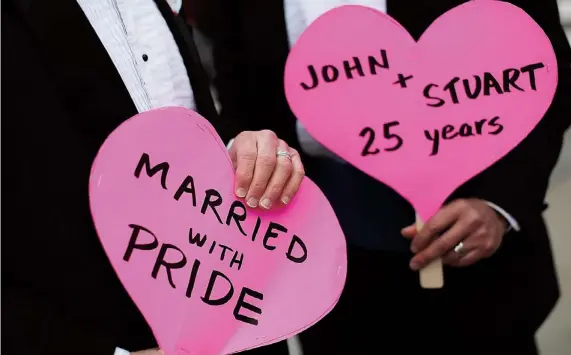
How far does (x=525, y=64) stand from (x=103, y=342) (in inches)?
19.6

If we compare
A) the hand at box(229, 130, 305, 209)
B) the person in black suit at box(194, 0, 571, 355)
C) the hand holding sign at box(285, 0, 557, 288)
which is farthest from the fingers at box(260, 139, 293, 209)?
the person in black suit at box(194, 0, 571, 355)

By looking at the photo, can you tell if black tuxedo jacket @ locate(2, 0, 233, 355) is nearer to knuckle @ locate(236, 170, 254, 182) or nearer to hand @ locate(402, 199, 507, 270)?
knuckle @ locate(236, 170, 254, 182)

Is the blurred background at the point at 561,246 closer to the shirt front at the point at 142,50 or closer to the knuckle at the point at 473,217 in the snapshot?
the knuckle at the point at 473,217

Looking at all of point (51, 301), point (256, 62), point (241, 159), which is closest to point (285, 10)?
point (256, 62)

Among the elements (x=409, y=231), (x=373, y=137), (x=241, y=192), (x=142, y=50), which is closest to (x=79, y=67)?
(x=142, y=50)

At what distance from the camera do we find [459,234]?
71 centimetres

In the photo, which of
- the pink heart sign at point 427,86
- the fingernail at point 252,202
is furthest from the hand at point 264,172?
the pink heart sign at point 427,86

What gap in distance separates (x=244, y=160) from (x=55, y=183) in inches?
6.4

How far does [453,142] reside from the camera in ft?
2.14

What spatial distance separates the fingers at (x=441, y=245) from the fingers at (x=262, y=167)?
24 centimetres

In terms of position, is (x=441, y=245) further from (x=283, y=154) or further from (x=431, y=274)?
(x=283, y=154)

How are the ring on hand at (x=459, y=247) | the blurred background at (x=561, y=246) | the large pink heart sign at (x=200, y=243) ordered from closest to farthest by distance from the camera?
1. the large pink heart sign at (x=200, y=243)
2. the ring on hand at (x=459, y=247)
3. the blurred background at (x=561, y=246)

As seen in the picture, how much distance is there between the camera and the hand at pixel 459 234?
70 cm

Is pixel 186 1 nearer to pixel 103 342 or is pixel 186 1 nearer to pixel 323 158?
pixel 323 158
